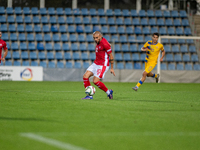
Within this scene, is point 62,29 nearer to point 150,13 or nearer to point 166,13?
point 150,13

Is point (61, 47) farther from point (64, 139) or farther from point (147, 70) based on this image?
point (64, 139)

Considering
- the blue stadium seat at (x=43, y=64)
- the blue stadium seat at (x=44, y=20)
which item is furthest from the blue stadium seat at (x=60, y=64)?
the blue stadium seat at (x=44, y=20)

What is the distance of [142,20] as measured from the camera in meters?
27.2

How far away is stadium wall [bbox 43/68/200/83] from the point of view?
22188mm

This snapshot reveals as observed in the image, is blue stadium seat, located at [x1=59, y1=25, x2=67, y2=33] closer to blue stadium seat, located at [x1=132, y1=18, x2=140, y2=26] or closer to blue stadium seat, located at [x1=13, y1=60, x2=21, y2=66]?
blue stadium seat, located at [x1=13, y1=60, x2=21, y2=66]

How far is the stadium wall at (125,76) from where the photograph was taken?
72.8ft

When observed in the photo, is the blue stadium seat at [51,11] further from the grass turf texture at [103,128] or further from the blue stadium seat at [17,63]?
the grass turf texture at [103,128]

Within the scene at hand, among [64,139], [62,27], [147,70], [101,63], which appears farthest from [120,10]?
[64,139]

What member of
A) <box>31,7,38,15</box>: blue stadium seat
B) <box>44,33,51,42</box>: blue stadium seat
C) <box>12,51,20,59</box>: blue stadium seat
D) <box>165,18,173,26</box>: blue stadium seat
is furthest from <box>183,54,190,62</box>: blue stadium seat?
<box>12,51,20,59</box>: blue stadium seat

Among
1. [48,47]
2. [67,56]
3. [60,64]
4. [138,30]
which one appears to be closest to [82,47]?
[67,56]

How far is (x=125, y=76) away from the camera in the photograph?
2262 cm

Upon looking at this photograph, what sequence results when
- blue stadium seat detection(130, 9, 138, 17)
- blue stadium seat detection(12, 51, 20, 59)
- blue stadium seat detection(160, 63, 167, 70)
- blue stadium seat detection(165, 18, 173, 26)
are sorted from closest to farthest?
blue stadium seat detection(12, 51, 20, 59) → blue stadium seat detection(160, 63, 167, 70) → blue stadium seat detection(165, 18, 173, 26) → blue stadium seat detection(130, 9, 138, 17)

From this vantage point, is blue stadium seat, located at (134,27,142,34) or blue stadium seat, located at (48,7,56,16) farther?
blue stadium seat, located at (48,7,56,16)

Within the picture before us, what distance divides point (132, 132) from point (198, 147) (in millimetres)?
965
